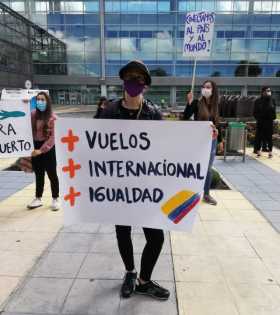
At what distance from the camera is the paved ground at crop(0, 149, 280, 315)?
8.56ft

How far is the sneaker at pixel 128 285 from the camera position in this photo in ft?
8.86

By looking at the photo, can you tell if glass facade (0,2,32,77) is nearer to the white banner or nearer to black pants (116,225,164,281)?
the white banner

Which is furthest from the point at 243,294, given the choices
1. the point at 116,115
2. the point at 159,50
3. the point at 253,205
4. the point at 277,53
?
the point at 277,53

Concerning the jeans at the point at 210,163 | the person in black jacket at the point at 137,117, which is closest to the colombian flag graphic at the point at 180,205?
the person in black jacket at the point at 137,117

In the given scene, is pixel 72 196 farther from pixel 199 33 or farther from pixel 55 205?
pixel 199 33

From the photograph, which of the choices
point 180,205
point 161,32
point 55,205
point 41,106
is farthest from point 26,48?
point 180,205

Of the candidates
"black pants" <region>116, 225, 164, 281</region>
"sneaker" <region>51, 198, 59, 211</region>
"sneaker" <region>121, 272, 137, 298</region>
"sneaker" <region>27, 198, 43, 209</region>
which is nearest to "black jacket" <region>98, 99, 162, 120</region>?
"black pants" <region>116, 225, 164, 281</region>

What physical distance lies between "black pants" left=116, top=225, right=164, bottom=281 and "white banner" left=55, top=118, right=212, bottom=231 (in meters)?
0.12

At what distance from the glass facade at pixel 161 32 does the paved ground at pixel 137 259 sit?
33433mm

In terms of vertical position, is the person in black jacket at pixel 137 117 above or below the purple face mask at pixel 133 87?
below

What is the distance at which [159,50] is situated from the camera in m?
35.4

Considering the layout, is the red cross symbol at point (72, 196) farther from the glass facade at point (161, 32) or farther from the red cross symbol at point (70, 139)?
the glass facade at point (161, 32)

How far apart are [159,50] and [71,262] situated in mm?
34853

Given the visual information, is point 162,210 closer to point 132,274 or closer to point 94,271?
point 132,274
